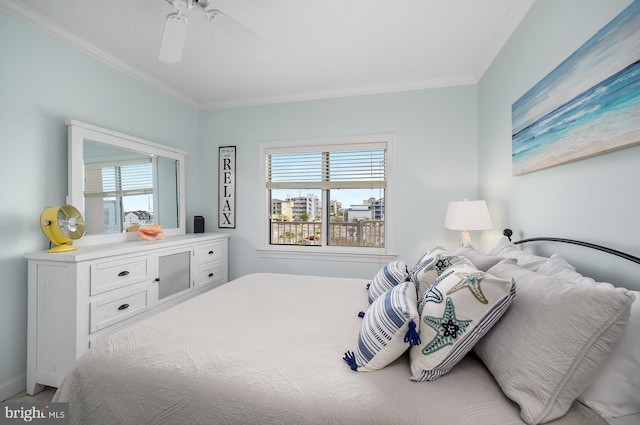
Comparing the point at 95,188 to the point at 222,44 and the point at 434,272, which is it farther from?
the point at 434,272

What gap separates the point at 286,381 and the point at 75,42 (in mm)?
3015

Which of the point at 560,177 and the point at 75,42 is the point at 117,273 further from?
the point at 560,177

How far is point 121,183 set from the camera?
8.70 ft

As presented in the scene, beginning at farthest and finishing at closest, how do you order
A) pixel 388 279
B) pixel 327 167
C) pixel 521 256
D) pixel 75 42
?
pixel 327 167, pixel 75 42, pixel 388 279, pixel 521 256

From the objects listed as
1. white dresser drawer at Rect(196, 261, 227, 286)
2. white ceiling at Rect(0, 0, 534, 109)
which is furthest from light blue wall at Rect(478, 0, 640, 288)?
white dresser drawer at Rect(196, 261, 227, 286)

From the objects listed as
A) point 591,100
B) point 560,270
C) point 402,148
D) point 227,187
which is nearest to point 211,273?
point 227,187

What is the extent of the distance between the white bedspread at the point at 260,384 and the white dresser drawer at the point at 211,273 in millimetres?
1732

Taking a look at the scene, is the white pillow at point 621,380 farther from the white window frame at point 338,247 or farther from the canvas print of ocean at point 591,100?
the white window frame at point 338,247

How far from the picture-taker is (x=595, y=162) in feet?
4.17

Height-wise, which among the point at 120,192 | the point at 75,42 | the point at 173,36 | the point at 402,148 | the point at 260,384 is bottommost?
the point at 260,384

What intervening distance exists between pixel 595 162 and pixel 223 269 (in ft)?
11.5

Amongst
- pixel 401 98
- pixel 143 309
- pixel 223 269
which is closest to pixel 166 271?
pixel 143 309

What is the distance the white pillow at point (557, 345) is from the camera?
2.59 feet

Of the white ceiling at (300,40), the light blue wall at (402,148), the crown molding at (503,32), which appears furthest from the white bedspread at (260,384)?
the crown molding at (503,32)
